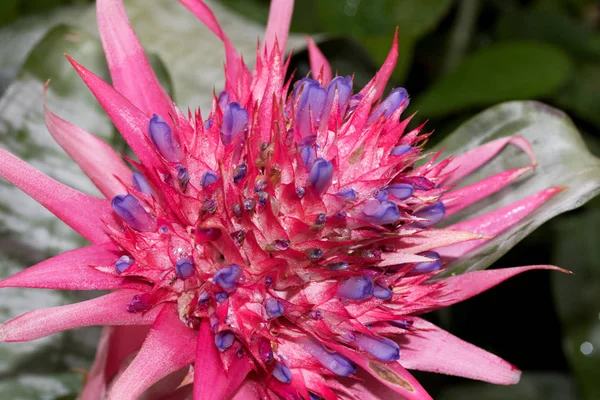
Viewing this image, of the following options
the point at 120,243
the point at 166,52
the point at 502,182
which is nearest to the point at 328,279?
the point at 120,243

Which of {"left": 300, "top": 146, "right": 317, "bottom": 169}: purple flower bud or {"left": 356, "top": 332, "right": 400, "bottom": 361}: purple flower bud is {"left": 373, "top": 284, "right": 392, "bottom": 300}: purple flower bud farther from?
{"left": 300, "top": 146, "right": 317, "bottom": 169}: purple flower bud

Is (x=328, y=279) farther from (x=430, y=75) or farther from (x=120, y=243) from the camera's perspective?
(x=430, y=75)

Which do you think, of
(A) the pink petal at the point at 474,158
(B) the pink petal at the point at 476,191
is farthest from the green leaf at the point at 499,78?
(B) the pink petal at the point at 476,191

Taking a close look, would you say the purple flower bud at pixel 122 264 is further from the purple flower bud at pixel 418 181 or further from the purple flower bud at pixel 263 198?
the purple flower bud at pixel 418 181

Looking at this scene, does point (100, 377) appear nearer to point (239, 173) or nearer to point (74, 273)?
point (74, 273)

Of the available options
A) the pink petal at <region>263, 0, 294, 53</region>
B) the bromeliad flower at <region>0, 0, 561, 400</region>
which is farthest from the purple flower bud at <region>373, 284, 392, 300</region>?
the pink petal at <region>263, 0, 294, 53</region>
